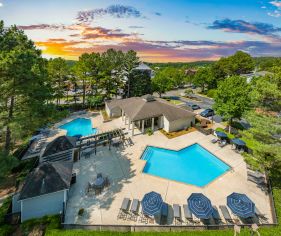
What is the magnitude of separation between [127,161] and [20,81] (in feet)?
42.1

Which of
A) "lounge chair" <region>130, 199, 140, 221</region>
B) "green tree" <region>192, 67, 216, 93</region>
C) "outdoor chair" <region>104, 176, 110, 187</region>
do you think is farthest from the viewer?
"green tree" <region>192, 67, 216, 93</region>

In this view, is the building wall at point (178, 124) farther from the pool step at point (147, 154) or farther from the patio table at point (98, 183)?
the patio table at point (98, 183)

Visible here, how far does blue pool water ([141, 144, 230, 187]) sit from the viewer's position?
18406mm

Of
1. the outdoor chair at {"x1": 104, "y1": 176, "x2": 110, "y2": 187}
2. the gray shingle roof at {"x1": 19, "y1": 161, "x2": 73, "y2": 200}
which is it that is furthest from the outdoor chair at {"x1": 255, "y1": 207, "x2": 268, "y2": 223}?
the gray shingle roof at {"x1": 19, "y1": 161, "x2": 73, "y2": 200}

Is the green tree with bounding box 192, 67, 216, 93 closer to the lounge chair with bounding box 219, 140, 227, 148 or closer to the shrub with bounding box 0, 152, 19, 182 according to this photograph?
the lounge chair with bounding box 219, 140, 227, 148

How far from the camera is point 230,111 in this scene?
80.9 feet

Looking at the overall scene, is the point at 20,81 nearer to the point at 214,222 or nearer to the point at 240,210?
the point at 214,222

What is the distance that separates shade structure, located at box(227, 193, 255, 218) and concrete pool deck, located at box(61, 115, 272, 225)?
1.24 m

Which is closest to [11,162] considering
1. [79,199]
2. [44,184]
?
[44,184]

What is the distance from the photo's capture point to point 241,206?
12609 mm

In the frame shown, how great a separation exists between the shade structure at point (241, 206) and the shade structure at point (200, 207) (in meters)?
1.67

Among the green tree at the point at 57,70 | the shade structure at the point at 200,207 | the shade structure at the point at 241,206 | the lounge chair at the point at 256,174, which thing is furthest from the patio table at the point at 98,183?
the green tree at the point at 57,70

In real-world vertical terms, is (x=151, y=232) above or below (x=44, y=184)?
below

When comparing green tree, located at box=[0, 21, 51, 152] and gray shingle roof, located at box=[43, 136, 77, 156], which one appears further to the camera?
gray shingle roof, located at box=[43, 136, 77, 156]
